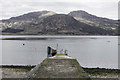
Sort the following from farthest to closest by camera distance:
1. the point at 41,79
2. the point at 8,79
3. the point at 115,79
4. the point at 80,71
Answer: the point at 115,79 < the point at 8,79 < the point at 80,71 < the point at 41,79

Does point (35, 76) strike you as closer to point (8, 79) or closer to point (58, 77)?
point (58, 77)

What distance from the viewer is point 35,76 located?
14992 millimetres

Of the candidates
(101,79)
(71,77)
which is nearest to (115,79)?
(101,79)

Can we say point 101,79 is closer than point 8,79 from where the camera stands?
No

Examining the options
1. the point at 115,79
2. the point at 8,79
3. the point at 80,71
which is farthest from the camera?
the point at 115,79

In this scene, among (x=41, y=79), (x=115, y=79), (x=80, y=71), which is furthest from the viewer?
(x=115, y=79)

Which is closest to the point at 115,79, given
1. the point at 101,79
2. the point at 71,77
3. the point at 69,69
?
the point at 101,79

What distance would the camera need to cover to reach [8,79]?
85.7 feet

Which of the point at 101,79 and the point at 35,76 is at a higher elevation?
the point at 35,76

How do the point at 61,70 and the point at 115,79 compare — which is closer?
the point at 61,70

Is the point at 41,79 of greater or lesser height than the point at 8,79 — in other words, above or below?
above

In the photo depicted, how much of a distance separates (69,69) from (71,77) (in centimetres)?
224

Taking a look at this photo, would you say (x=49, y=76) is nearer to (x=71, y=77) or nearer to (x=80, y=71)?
(x=71, y=77)

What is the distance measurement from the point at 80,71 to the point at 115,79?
1471cm
